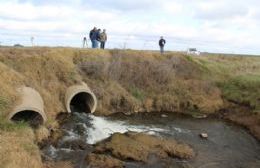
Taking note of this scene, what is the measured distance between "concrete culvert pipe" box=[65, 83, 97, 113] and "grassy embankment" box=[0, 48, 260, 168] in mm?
592

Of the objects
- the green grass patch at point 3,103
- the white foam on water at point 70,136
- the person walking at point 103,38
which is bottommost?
the white foam on water at point 70,136

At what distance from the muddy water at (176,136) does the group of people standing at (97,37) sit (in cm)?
870

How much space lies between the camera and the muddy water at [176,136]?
18.4m

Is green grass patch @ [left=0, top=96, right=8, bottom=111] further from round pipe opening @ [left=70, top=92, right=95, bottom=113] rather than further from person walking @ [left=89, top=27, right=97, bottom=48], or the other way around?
person walking @ [left=89, top=27, right=97, bottom=48]

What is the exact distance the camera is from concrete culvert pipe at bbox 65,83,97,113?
79.3ft

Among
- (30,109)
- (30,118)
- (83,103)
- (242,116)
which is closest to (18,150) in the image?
(30,109)

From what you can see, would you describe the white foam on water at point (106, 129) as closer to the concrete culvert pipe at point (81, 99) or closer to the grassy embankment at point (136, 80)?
the concrete culvert pipe at point (81, 99)

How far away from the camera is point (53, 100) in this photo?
2389 cm

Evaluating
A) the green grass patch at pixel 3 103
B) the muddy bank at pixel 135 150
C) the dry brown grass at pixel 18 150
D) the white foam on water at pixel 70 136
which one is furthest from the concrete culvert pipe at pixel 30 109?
the muddy bank at pixel 135 150

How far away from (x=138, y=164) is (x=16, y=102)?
674cm

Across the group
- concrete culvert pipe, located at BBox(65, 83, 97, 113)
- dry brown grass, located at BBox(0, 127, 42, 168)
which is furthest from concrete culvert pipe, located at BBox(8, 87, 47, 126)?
concrete culvert pipe, located at BBox(65, 83, 97, 113)

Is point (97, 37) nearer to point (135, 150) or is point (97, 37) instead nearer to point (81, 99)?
point (81, 99)

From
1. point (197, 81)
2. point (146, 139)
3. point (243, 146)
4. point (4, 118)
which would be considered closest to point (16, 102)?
point (4, 118)

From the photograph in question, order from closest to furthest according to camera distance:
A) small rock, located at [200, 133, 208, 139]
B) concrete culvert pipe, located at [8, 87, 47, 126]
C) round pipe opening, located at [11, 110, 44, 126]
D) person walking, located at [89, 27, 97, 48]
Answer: concrete culvert pipe, located at [8, 87, 47, 126], round pipe opening, located at [11, 110, 44, 126], small rock, located at [200, 133, 208, 139], person walking, located at [89, 27, 97, 48]
